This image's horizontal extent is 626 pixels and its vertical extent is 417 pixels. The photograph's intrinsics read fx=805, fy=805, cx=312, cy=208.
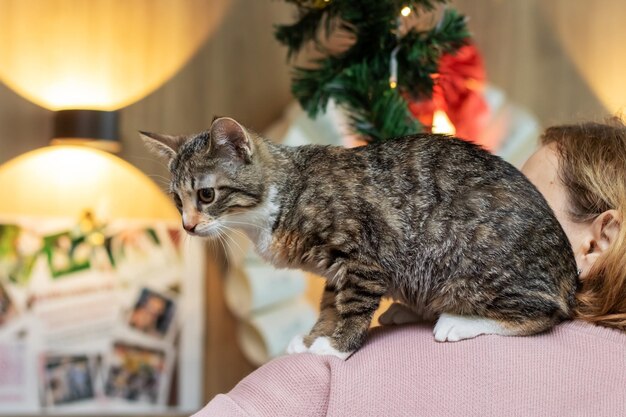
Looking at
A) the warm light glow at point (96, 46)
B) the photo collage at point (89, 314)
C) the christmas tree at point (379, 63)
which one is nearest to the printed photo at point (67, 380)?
the photo collage at point (89, 314)

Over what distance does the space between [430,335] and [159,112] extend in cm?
168

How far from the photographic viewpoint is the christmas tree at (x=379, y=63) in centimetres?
143

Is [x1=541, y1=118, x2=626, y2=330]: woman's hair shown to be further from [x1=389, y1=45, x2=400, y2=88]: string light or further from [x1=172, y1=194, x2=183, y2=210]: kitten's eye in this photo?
[x1=172, y1=194, x2=183, y2=210]: kitten's eye

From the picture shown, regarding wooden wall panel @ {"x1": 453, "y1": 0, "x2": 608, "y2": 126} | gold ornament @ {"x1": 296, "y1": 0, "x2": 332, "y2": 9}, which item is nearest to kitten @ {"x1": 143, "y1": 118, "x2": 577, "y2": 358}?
gold ornament @ {"x1": 296, "y1": 0, "x2": 332, "y2": 9}

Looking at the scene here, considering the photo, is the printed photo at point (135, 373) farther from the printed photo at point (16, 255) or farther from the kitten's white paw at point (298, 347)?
the kitten's white paw at point (298, 347)

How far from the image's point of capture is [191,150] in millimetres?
1263

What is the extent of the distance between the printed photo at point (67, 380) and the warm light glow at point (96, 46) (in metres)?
0.78

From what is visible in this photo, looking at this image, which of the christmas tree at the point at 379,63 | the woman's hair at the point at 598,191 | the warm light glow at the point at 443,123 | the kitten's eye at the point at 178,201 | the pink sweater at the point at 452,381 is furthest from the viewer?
the warm light glow at the point at 443,123

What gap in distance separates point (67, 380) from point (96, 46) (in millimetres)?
1047

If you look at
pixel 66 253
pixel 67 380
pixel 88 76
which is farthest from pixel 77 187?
pixel 67 380

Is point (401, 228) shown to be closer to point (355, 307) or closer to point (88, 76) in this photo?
point (355, 307)

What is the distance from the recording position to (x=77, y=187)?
2.53 metres

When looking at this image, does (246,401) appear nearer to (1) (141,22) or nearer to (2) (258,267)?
(2) (258,267)

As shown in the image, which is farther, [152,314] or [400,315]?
[152,314]
